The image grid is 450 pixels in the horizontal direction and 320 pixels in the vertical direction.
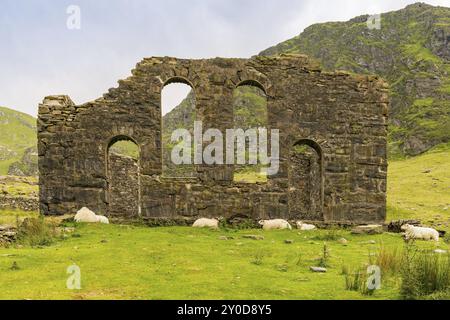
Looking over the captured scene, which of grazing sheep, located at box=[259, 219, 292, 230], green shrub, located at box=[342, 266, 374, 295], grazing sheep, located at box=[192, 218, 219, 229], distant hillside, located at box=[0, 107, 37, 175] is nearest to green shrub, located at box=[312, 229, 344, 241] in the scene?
grazing sheep, located at box=[259, 219, 292, 230]

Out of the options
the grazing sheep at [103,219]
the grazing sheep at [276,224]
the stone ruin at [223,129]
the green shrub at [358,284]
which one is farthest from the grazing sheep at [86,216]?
the green shrub at [358,284]

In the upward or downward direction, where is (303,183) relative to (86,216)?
upward

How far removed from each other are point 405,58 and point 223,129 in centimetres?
8067

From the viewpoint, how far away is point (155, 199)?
1481cm

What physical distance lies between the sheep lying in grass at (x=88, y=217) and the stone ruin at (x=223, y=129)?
0.73 m

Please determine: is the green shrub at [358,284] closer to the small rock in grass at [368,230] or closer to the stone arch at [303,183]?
the small rock in grass at [368,230]

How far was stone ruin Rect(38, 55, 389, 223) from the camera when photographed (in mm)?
14883

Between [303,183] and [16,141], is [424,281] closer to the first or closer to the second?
[303,183]

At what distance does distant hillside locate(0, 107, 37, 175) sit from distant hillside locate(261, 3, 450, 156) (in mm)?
62612

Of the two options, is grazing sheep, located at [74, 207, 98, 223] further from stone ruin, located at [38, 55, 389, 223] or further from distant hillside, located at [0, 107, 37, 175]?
distant hillside, located at [0, 107, 37, 175]

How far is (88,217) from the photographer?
548 inches

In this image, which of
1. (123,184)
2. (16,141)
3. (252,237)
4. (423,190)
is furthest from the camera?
(16,141)

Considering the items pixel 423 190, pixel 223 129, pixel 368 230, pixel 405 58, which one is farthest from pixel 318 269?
pixel 405 58

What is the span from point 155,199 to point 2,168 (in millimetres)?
92331
